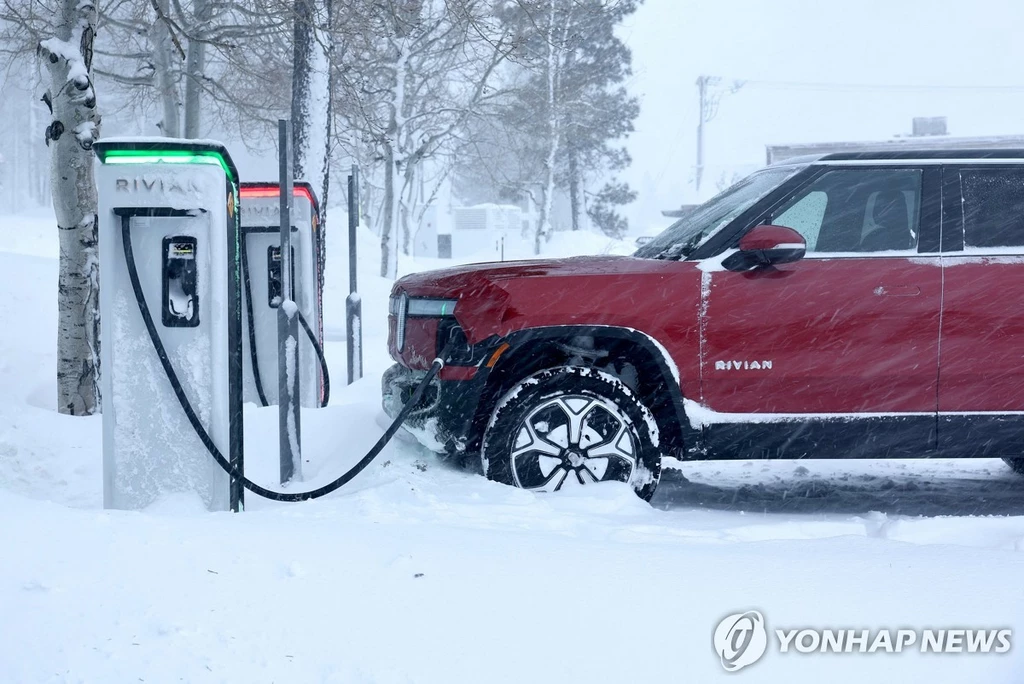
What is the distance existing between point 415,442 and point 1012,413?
314 centimetres

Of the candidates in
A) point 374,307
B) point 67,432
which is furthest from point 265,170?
point 67,432

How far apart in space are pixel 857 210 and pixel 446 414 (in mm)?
2410

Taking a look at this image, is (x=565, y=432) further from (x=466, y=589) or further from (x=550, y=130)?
(x=550, y=130)

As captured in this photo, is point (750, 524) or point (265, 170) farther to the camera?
point (265, 170)

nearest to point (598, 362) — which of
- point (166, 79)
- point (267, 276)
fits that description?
point (267, 276)

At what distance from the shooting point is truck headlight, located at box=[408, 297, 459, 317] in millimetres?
4660

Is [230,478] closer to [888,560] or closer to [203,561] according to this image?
[203,561]

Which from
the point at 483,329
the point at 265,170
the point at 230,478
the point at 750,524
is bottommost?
the point at 750,524

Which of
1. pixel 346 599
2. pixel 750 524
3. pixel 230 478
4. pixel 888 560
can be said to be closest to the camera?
pixel 346 599

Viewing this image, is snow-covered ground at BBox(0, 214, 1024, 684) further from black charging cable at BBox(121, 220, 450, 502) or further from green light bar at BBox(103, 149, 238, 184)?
green light bar at BBox(103, 149, 238, 184)

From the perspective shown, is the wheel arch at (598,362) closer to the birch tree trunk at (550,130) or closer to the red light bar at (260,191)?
the red light bar at (260,191)

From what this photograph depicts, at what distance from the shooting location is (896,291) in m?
4.59

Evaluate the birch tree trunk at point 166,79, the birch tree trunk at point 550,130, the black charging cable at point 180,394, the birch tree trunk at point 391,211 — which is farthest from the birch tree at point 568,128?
the black charging cable at point 180,394

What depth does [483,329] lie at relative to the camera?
4.55 m
